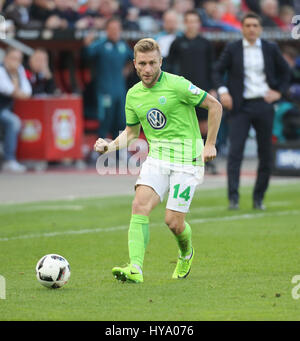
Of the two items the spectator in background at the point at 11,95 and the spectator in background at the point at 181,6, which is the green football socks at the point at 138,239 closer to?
the spectator in background at the point at 11,95

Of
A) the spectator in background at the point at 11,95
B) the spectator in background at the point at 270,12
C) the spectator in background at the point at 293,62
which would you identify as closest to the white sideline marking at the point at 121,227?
the spectator in background at the point at 11,95

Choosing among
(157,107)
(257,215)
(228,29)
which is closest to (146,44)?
(157,107)

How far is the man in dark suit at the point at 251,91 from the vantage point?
42.5 ft

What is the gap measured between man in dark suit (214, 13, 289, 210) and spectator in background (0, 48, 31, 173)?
612cm

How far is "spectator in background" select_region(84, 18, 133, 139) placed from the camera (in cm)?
1936

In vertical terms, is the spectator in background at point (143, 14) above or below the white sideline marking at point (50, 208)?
above

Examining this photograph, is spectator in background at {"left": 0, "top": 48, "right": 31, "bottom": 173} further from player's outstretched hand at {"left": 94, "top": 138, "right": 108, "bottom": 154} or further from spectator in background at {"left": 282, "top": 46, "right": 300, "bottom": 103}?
player's outstretched hand at {"left": 94, "top": 138, "right": 108, "bottom": 154}

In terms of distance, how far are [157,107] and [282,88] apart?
17.1 feet

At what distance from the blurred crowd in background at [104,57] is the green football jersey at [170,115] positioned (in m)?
8.87

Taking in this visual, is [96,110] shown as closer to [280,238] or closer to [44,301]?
[280,238]

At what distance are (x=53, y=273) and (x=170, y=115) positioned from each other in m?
1.65

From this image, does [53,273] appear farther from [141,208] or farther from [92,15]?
[92,15]

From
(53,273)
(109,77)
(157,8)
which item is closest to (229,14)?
(157,8)

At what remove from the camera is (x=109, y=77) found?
19.6m
